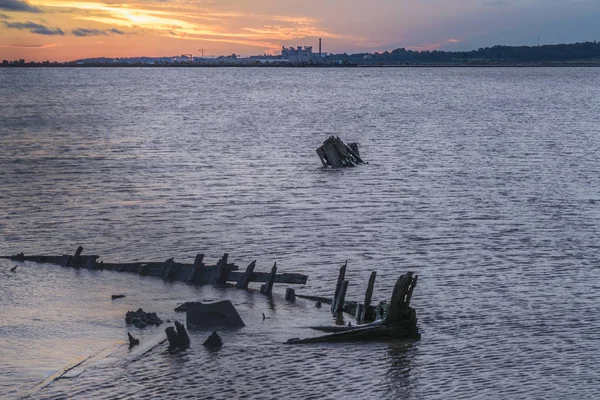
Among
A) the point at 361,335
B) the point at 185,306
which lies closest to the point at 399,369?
the point at 361,335

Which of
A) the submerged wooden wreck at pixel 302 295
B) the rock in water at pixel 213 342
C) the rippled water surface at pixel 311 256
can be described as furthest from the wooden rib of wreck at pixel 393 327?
the rock in water at pixel 213 342

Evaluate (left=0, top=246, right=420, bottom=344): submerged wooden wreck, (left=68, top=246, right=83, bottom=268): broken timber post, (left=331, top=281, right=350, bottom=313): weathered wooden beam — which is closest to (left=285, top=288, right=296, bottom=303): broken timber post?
(left=0, top=246, right=420, bottom=344): submerged wooden wreck

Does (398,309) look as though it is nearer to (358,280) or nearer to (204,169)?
(358,280)

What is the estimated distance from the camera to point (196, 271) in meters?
31.0

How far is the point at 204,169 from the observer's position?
6781cm

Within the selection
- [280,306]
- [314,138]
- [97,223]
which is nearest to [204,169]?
[97,223]

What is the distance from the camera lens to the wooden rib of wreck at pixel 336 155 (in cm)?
6800

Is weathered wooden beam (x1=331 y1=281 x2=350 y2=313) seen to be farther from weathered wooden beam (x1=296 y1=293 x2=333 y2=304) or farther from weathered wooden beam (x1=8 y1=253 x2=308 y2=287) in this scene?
weathered wooden beam (x1=8 y1=253 x2=308 y2=287)

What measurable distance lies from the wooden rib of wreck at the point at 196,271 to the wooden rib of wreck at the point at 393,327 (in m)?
4.70

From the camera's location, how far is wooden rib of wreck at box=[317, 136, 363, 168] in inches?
2677

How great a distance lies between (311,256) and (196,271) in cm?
633

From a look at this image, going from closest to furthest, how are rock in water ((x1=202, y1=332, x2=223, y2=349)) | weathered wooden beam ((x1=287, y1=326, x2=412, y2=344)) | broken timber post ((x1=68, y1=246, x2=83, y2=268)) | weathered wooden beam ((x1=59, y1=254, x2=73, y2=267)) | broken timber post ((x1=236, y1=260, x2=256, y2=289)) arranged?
rock in water ((x1=202, y1=332, x2=223, y2=349)) → weathered wooden beam ((x1=287, y1=326, x2=412, y2=344)) → broken timber post ((x1=236, y1=260, x2=256, y2=289)) → broken timber post ((x1=68, y1=246, x2=83, y2=268)) → weathered wooden beam ((x1=59, y1=254, x2=73, y2=267))

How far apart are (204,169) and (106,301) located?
130ft

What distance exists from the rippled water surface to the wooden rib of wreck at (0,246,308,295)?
563 mm
